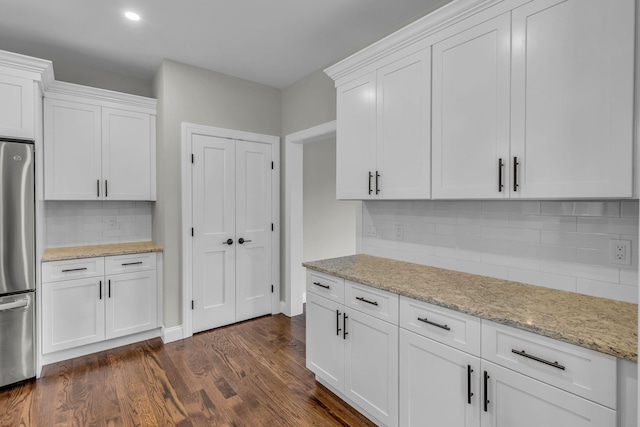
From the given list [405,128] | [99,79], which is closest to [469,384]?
[405,128]

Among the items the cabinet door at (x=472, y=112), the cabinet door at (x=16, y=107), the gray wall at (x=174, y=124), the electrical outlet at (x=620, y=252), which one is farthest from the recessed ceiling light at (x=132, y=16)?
the electrical outlet at (x=620, y=252)

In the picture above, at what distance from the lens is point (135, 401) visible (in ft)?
7.36

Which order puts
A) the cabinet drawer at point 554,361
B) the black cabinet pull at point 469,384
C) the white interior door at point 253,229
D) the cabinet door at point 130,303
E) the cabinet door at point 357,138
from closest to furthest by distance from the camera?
the cabinet drawer at point 554,361, the black cabinet pull at point 469,384, the cabinet door at point 357,138, the cabinet door at point 130,303, the white interior door at point 253,229

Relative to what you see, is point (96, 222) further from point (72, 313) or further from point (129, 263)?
point (72, 313)

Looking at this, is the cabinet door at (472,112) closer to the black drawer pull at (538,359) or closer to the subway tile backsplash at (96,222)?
the black drawer pull at (538,359)

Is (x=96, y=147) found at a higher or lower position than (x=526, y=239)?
higher

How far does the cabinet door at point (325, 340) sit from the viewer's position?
2145 mm

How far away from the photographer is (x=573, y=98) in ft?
Result: 4.51

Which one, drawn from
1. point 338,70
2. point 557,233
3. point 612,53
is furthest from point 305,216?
point 612,53

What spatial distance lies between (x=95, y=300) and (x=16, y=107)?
1.67m

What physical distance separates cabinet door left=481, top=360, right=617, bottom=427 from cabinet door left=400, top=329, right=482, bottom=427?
0.06m

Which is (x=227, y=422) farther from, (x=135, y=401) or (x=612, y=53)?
(x=612, y=53)

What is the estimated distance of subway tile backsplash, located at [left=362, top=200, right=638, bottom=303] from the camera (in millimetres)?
1534

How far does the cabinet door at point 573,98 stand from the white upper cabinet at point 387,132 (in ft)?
1.76
